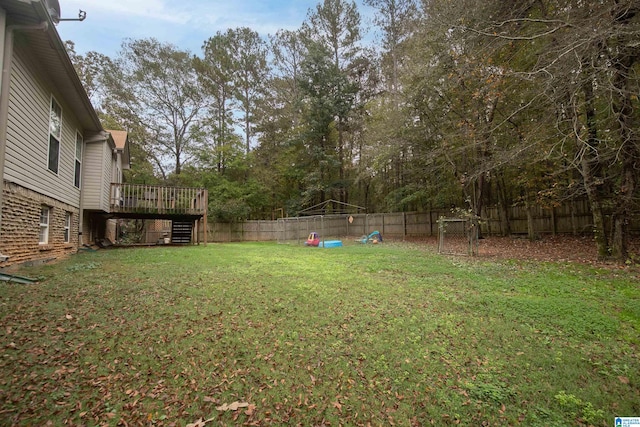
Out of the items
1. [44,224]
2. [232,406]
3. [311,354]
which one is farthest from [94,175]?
[232,406]

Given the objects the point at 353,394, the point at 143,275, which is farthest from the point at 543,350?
the point at 143,275

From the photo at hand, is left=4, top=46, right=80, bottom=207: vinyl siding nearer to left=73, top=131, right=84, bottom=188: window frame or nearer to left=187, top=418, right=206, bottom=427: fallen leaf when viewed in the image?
left=73, top=131, right=84, bottom=188: window frame

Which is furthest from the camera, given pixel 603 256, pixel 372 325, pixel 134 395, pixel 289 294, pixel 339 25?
pixel 339 25

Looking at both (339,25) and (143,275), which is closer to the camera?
(143,275)

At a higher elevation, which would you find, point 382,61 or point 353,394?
point 382,61

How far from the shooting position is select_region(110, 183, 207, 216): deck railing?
12008 mm

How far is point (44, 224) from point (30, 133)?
226cm

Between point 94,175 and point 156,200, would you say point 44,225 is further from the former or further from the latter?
point 156,200

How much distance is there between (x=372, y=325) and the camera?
4.00 metres

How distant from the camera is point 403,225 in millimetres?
20547

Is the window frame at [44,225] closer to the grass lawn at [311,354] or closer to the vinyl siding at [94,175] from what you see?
the grass lawn at [311,354]

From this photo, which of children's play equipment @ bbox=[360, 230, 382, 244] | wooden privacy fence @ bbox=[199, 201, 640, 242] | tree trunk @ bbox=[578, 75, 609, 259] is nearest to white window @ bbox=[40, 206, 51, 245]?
wooden privacy fence @ bbox=[199, 201, 640, 242]

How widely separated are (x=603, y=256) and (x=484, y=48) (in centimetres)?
628

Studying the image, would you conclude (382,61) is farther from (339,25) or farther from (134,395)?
(134,395)
